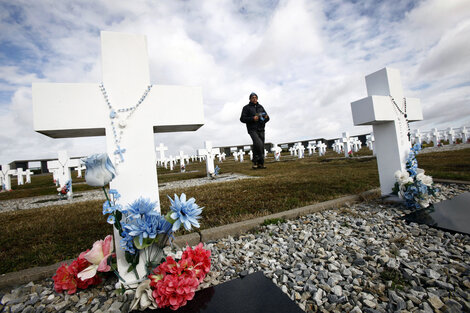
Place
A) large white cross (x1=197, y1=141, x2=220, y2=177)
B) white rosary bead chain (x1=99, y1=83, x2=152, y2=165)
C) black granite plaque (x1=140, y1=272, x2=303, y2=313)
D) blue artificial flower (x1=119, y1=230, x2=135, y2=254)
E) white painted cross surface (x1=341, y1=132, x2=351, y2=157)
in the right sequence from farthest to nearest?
white painted cross surface (x1=341, y1=132, x2=351, y2=157) < large white cross (x1=197, y1=141, x2=220, y2=177) < white rosary bead chain (x1=99, y1=83, x2=152, y2=165) < blue artificial flower (x1=119, y1=230, x2=135, y2=254) < black granite plaque (x1=140, y1=272, x2=303, y2=313)

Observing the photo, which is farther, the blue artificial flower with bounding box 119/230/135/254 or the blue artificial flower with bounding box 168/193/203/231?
the blue artificial flower with bounding box 119/230/135/254

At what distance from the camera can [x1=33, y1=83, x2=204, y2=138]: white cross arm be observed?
→ 5.82 ft

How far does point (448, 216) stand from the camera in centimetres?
281

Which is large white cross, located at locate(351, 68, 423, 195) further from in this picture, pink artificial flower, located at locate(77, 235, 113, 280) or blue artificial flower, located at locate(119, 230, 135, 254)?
pink artificial flower, located at locate(77, 235, 113, 280)

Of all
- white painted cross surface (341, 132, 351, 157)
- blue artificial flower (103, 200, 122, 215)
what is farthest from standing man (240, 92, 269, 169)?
white painted cross surface (341, 132, 351, 157)

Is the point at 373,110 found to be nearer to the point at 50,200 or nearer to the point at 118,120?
the point at 118,120

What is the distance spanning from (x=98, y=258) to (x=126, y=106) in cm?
125

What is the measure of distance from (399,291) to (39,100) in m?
3.00

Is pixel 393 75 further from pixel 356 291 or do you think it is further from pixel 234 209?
pixel 356 291

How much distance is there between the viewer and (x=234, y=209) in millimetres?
3768

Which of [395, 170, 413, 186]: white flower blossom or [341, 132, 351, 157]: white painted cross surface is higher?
[341, 132, 351, 157]: white painted cross surface

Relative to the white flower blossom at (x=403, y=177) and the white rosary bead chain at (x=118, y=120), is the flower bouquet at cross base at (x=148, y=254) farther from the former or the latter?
the white flower blossom at (x=403, y=177)

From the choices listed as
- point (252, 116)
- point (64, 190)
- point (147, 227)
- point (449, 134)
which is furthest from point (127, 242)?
point (449, 134)

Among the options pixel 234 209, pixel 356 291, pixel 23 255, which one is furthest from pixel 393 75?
pixel 23 255
